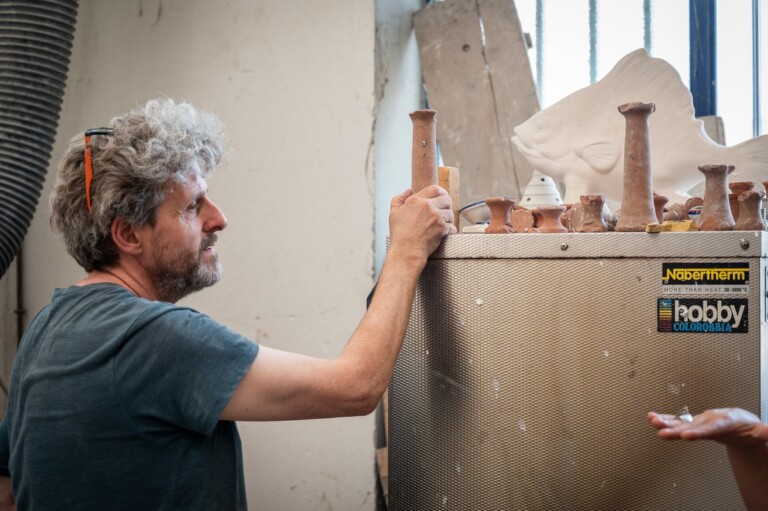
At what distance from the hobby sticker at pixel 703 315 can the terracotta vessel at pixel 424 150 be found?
45 cm

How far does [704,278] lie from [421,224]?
44 cm

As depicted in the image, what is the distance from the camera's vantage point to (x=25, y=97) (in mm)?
2088

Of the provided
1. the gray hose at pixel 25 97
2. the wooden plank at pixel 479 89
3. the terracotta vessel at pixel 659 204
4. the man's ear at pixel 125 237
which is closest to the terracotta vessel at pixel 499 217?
the terracotta vessel at pixel 659 204

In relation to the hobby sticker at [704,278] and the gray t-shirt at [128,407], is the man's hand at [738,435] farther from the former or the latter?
the gray t-shirt at [128,407]

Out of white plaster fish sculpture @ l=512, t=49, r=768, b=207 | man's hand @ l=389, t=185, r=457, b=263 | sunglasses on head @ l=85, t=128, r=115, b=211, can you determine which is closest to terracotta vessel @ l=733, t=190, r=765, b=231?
white plaster fish sculpture @ l=512, t=49, r=768, b=207

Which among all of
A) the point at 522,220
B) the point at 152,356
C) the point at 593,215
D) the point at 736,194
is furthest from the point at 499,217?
the point at 152,356

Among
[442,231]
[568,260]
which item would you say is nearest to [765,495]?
[568,260]

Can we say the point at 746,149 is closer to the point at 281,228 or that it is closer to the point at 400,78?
the point at 400,78

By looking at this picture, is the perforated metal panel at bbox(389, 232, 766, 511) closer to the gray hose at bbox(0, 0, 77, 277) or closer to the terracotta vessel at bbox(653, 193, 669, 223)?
the terracotta vessel at bbox(653, 193, 669, 223)

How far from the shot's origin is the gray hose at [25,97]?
2057 mm

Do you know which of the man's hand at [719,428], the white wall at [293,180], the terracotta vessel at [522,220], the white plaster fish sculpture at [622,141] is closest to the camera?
the man's hand at [719,428]

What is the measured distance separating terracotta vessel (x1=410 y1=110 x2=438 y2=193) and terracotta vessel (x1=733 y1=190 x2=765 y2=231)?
0.50 meters

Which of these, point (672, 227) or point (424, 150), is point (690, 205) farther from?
point (424, 150)

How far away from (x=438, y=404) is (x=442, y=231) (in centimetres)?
30
